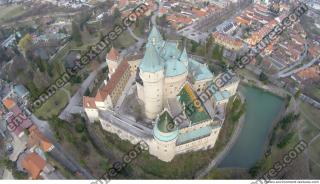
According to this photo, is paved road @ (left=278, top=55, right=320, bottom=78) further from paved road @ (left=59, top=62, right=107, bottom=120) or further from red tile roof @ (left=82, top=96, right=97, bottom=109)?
red tile roof @ (left=82, top=96, right=97, bottom=109)

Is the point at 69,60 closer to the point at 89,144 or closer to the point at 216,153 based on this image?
the point at 89,144

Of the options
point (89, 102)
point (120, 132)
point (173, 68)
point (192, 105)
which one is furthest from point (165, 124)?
point (89, 102)

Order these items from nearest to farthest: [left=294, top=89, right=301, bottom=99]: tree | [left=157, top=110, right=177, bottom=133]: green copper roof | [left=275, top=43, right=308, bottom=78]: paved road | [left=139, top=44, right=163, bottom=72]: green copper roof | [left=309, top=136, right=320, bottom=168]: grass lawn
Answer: [left=139, top=44, right=163, bottom=72]: green copper roof < [left=157, top=110, right=177, bottom=133]: green copper roof < [left=309, top=136, right=320, bottom=168]: grass lawn < [left=294, top=89, right=301, bottom=99]: tree < [left=275, top=43, right=308, bottom=78]: paved road

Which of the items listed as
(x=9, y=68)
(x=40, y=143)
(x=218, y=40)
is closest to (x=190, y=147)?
(x=40, y=143)

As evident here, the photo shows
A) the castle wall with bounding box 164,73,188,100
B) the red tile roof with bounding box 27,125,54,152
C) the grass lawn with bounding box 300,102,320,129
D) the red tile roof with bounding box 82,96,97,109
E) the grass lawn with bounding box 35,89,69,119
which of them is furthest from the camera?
the grass lawn with bounding box 300,102,320,129

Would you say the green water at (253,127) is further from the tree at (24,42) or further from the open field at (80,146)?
the tree at (24,42)

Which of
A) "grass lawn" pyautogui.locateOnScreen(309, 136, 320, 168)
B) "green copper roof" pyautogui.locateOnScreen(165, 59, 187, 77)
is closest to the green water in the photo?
"grass lawn" pyautogui.locateOnScreen(309, 136, 320, 168)
